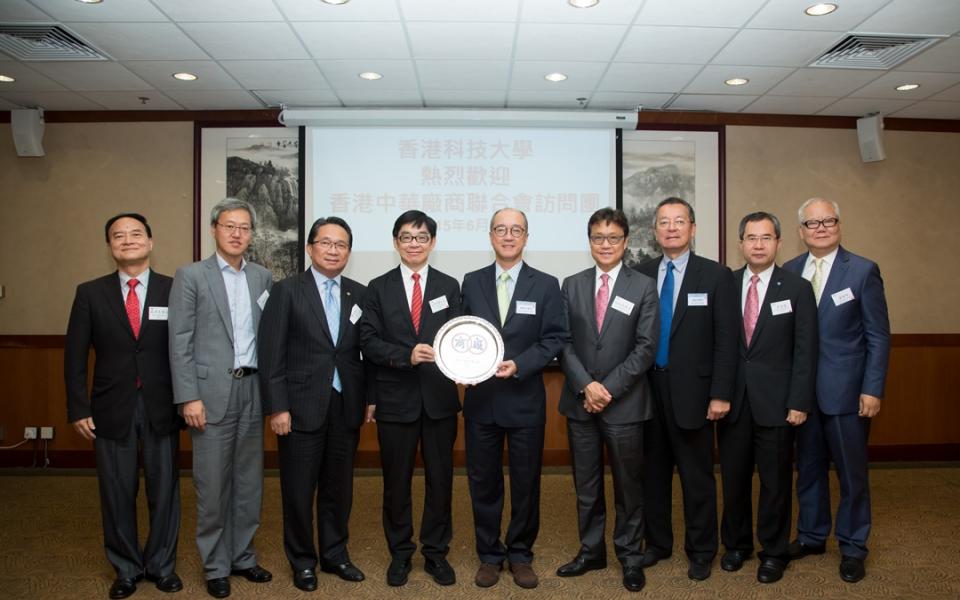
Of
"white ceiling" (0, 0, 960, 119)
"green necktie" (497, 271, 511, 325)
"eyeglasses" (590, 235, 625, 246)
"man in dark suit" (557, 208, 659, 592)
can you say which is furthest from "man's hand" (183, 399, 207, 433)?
"white ceiling" (0, 0, 960, 119)

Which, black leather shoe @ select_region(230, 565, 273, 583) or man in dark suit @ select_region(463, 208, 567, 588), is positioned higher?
man in dark suit @ select_region(463, 208, 567, 588)

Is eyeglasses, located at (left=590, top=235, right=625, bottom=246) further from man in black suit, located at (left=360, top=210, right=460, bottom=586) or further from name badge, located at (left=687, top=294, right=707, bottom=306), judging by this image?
man in black suit, located at (left=360, top=210, right=460, bottom=586)

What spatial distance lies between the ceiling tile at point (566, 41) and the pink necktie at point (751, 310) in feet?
6.01

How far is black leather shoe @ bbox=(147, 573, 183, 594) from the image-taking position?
3107 millimetres

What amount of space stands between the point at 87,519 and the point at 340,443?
229 cm

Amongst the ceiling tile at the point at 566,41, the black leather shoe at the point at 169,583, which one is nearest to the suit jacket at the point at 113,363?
the black leather shoe at the point at 169,583

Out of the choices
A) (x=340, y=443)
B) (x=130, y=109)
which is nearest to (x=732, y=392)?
(x=340, y=443)

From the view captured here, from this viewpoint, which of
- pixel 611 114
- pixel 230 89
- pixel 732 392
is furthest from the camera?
pixel 611 114

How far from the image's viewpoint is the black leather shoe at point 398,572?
315cm

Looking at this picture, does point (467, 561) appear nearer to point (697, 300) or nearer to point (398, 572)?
point (398, 572)

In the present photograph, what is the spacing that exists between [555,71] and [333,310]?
→ 2.68 m

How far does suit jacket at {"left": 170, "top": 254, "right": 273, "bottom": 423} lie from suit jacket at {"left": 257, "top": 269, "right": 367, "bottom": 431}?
0.16m

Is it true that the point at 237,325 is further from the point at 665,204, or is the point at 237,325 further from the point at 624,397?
the point at 665,204

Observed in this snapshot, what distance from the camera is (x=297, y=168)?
18.8ft
